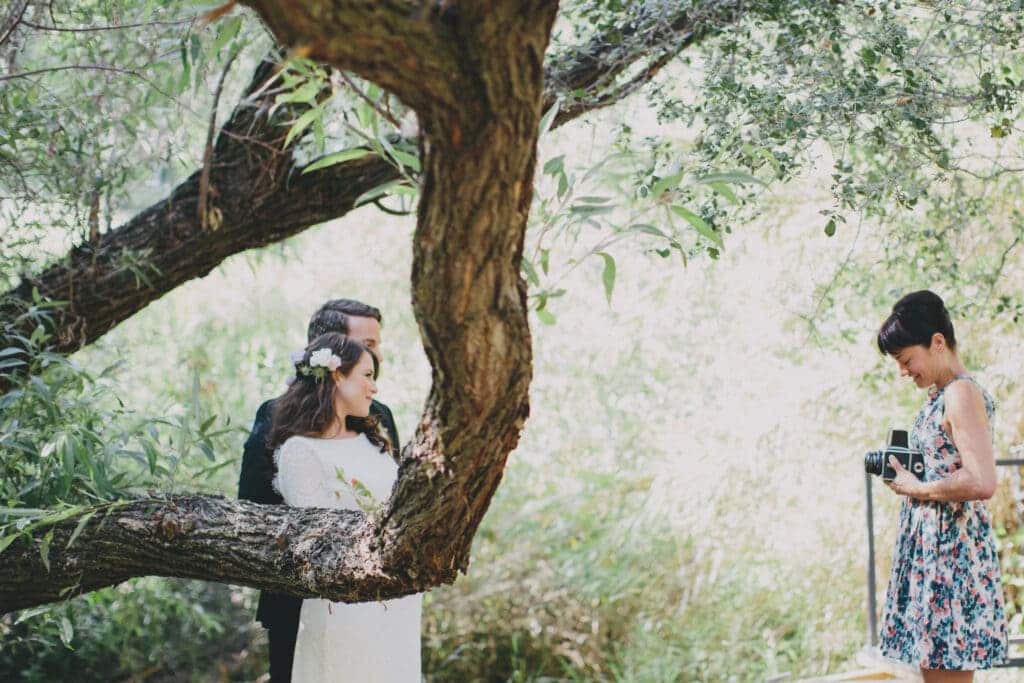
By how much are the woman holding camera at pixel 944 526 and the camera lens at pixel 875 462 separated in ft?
0.12

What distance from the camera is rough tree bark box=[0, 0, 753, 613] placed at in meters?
1.09

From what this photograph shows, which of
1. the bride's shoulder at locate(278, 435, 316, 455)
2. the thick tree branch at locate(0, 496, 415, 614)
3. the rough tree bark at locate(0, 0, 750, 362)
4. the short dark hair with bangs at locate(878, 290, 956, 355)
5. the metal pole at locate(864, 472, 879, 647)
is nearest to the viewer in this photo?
the thick tree branch at locate(0, 496, 415, 614)

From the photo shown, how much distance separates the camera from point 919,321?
2639mm

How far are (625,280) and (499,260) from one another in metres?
4.44

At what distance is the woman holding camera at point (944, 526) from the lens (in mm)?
2615

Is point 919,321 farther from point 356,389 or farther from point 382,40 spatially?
point 382,40

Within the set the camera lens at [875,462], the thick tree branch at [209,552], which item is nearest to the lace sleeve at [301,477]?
the thick tree branch at [209,552]

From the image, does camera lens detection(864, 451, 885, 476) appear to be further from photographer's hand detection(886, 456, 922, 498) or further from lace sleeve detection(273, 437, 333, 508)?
lace sleeve detection(273, 437, 333, 508)

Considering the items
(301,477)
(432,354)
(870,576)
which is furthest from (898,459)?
(432,354)

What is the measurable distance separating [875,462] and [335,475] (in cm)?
135

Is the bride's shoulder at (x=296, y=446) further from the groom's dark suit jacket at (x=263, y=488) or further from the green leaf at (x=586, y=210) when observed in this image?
the green leaf at (x=586, y=210)

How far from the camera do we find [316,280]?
6.42 metres

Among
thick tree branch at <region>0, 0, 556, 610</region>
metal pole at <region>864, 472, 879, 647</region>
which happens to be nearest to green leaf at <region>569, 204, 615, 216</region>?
thick tree branch at <region>0, 0, 556, 610</region>

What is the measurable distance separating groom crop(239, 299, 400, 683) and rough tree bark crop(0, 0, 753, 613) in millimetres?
382
